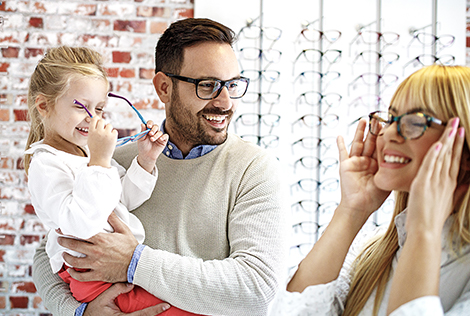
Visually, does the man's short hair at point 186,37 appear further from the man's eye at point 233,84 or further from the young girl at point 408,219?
the young girl at point 408,219

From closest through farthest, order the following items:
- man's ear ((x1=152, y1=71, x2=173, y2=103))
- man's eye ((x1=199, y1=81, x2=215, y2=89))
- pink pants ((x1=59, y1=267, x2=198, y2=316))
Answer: pink pants ((x1=59, y1=267, x2=198, y2=316)) < man's eye ((x1=199, y1=81, x2=215, y2=89)) < man's ear ((x1=152, y1=71, x2=173, y2=103))

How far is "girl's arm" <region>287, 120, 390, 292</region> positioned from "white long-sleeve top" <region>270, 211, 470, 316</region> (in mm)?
38

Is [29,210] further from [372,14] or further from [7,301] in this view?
[372,14]

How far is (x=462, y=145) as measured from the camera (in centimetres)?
92

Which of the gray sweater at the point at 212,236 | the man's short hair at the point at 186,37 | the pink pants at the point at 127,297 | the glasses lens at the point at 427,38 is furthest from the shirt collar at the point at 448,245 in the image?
the glasses lens at the point at 427,38

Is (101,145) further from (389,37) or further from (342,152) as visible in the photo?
(389,37)

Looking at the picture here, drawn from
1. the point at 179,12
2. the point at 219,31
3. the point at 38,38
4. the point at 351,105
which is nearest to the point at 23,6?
the point at 38,38

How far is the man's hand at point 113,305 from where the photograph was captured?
51.8 inches

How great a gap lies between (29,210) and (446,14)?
3.05m

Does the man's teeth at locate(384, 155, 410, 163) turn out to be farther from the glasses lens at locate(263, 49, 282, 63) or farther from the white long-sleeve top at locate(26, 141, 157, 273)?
the glasses lens at locate(263, 49, 282, 63)

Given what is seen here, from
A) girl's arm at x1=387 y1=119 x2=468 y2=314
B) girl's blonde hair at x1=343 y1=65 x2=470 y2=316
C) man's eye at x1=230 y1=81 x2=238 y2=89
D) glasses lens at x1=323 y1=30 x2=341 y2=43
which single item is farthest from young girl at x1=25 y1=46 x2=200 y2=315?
glasses lens at x1=323 y1=30 x2=341 y2=43

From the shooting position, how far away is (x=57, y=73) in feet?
4.64

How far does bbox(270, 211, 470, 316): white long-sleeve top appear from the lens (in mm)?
845

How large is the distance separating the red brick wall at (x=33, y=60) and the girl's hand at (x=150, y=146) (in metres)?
1.09
